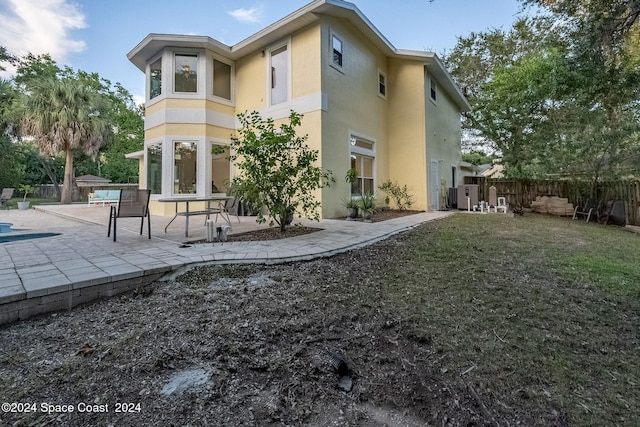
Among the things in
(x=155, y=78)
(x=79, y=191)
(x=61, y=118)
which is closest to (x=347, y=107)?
(x=155, y=78)

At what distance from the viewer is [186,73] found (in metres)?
9.59

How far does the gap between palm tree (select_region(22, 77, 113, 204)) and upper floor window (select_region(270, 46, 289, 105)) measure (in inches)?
447

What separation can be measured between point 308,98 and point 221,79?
156 inches

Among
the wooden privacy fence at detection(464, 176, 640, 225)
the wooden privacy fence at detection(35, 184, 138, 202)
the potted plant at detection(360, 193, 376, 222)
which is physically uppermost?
the wooden privacy fence at detection(35, 184, 138, 202)

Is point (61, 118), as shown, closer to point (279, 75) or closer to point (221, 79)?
point (221, 79)

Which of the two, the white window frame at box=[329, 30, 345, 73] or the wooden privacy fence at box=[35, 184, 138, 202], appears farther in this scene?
the wooden privacy fence at box=[35, 184, 138, 202]

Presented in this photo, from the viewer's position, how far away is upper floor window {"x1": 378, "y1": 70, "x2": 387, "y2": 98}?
36.1 feet

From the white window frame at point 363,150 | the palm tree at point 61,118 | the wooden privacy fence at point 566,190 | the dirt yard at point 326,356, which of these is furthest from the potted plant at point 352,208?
the palm tree at point 61,118

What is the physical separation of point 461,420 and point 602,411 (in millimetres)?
767

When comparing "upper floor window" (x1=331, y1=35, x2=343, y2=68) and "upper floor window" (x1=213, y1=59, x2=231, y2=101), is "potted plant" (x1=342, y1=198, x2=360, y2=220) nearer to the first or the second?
"upper floor window" (x1=331, y1=35, x2=343, y2=68)

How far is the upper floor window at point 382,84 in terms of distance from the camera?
11.0m

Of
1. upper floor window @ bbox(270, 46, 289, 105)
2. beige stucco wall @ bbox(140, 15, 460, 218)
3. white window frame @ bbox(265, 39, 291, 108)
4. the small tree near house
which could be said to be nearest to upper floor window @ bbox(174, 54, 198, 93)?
beige stucco wall @ bbox(140, 15, 460, 218)

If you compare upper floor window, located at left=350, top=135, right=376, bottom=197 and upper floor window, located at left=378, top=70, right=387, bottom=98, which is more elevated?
upper floor window, located at left=378, top=70, right=387, bottom=98

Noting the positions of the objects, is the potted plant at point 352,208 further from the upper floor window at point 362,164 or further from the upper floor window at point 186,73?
the upper floor window at point 186,73
